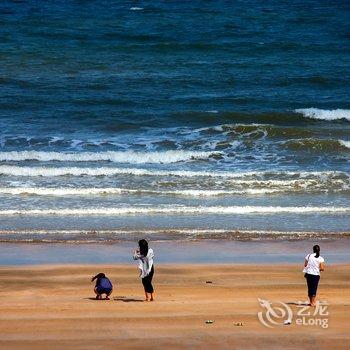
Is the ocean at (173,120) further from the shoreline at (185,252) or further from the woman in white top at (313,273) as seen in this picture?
the woman in white top at (313,273)

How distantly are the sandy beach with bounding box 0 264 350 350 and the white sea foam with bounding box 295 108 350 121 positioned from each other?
15204mm

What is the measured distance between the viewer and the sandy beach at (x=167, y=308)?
45.6ft

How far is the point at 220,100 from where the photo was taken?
34.4m

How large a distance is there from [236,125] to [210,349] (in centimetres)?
1819

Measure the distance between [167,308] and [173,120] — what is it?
17.2m

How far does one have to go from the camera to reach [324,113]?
33219 mm

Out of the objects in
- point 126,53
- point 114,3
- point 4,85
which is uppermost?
point 114,3

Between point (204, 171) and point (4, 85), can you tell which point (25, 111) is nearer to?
point (4, 85)

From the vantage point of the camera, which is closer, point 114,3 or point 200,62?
point 200,62

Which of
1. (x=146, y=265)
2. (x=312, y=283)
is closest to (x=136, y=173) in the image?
(x=146, y=265)

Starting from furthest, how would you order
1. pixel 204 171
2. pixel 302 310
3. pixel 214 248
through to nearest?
pixel 204 171 → pixel 214 248 → pixel 302 310

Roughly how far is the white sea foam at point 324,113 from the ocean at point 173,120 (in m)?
0.06

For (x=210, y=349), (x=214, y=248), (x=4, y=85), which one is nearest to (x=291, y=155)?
(x=214, y=248)

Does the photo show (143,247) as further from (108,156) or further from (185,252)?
(108,156)
